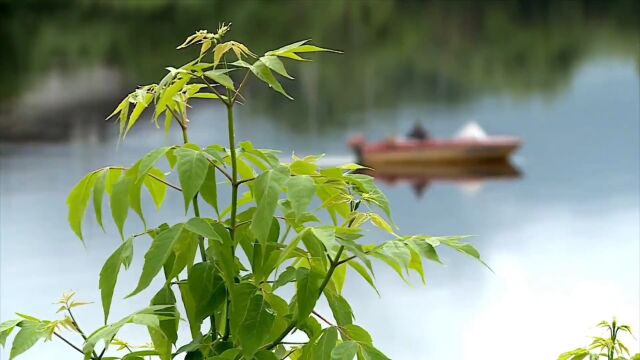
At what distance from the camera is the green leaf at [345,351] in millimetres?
581

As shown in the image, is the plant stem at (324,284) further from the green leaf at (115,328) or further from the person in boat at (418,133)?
the person in boat at (418,133)

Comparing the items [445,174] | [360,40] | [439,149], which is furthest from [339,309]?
[360,40]

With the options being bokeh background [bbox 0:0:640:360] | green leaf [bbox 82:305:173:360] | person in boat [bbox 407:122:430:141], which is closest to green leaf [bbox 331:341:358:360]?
green leaf [bbox 82:305:173:360]

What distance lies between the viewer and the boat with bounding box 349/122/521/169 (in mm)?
4883

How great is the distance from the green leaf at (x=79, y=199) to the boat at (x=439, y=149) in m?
4.11

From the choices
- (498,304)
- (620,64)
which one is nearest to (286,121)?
(620,64)

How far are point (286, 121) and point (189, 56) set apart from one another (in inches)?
36.0

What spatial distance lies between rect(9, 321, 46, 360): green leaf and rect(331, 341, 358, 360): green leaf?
0.58 feet

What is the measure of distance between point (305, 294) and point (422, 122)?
17.1 feet

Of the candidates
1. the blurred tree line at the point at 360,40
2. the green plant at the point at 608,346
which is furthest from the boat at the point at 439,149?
the green plant at the point at 608,346

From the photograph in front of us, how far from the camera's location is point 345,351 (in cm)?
58

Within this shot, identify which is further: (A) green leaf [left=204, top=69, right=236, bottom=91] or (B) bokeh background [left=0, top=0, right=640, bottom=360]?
(B) bokeh background [left=0, top=0, right=640, bottom=360]

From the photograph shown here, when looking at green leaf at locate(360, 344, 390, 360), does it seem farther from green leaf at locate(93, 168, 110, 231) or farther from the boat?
the boat

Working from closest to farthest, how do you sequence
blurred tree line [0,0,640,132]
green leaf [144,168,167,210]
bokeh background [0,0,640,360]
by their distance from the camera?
green leaf [144,168,167,210] → bokeh background [0,0,640,360] → blurred tree line [0,0,640,132]
